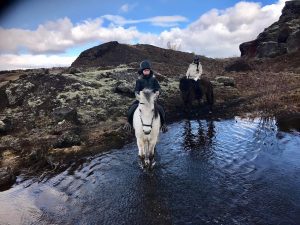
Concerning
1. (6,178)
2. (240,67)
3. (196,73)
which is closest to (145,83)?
(6,178)

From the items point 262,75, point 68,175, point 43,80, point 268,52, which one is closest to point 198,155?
point 68,175

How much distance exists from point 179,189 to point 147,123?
197 cm

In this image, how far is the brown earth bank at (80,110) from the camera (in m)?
13.8

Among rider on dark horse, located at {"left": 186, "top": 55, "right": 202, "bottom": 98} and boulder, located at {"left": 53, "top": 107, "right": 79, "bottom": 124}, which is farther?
rider on dark horse, located at {"left": 186, "top": 55, "right": 202, "bottom": 98}

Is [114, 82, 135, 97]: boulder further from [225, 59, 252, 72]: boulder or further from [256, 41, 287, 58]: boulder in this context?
[256, 41, 287, 58]: boulder

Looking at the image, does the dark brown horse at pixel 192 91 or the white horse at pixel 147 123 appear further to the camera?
the dark brown horse at pixel 192 91

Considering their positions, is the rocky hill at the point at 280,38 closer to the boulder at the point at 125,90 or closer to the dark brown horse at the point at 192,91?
the dark brown horse at the point at 192,91

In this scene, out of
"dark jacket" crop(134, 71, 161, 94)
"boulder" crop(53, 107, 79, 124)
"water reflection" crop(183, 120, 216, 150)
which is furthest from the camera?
"boulder" crop(53, 107, 79, 124)

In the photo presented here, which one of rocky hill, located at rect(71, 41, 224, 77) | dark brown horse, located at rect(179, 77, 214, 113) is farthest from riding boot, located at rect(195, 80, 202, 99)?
rocky hill, located at rect(71, 41, 224, 77)

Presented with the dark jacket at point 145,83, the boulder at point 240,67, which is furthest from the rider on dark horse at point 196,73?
the boulder at point 240,67

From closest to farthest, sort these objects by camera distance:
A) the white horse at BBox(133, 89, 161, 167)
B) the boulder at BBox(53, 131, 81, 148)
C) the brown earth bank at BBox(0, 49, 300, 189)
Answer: the white horse at BBox(133, 89, 161, 167) < the brown earth bank at BBox(0, 49, 300, 189) < the boulder at BBox(53, 131, 81, 148)

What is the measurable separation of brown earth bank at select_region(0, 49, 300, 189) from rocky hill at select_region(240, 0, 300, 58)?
567 inches

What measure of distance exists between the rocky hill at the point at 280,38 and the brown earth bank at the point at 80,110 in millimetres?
14404

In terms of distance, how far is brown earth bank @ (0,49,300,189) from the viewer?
13.8 m
